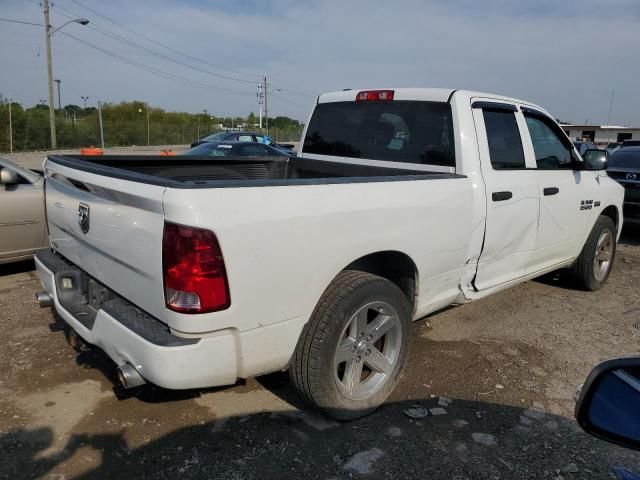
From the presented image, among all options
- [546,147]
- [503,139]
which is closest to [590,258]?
[546,147]

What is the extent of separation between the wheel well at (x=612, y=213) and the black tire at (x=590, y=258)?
0.25ft

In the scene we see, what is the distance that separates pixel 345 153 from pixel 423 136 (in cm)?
79

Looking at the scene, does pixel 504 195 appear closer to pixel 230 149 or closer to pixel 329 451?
pixel 329 451

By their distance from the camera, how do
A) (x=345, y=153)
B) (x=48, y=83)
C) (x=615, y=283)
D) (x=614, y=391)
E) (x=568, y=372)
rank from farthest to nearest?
(x=48, y=83) < (x=615, y=283) < (x=345, y=153) < (x=568, y=372) < (x=614, y=391)

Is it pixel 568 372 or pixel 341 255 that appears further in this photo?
pixel 568 372

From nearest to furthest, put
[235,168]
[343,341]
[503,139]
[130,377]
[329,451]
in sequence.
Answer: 1. [130,377]
2. [329,451]
3. [343,341]
4. [503,139]
5. [235,168]

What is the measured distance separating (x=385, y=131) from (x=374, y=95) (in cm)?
32

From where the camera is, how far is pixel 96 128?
40812mm

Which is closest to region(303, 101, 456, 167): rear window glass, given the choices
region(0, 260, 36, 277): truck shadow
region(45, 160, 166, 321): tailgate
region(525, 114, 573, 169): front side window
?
region(525, 114, 573, 169): front side window

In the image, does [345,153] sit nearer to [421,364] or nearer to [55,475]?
[421,364]

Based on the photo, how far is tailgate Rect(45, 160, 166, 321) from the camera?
2.30 metres

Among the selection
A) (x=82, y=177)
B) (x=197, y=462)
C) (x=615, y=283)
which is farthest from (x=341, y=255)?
(x=615, y=283)

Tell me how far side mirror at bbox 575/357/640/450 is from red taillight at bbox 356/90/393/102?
3.12 m

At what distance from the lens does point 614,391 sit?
4.53 feet
